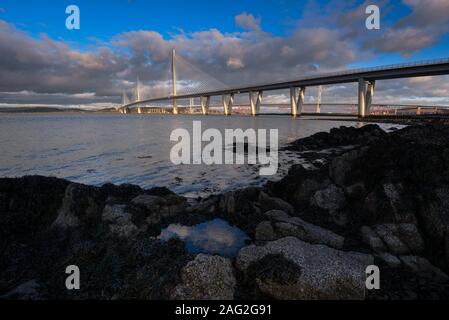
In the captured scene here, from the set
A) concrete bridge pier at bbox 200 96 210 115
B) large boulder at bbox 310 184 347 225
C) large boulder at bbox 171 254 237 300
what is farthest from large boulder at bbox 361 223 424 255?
concrete bridge pier at bbox 200 96 210 115

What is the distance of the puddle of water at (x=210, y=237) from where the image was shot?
19.4 feet

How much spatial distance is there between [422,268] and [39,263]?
289 inches

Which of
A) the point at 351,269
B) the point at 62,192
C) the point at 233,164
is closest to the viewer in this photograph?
the point at 351,269

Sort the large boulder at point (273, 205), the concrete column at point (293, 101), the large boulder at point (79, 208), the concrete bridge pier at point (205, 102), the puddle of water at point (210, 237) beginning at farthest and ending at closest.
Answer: the concrete bridge pier at point (205, 102), the concrete column at point (293, 101), the large boulder at point (273, 205), the large boulder at point (79, 208), the puddle of water at point (210, 237)

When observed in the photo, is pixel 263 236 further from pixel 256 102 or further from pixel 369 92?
pixel 256 102

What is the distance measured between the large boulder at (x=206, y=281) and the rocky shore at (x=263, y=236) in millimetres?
16

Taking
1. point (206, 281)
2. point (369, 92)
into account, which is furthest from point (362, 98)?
point (206, 281)

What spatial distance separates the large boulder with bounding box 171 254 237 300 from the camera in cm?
400

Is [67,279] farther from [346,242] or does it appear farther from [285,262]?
[346,242]

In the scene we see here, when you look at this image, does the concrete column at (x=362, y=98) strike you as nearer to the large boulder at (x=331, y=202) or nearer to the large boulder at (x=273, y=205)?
the large boulder at (x=331, y=202)

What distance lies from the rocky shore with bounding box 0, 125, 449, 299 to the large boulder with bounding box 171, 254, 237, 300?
0.05ft

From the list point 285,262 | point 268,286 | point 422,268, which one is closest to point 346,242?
point 422,268

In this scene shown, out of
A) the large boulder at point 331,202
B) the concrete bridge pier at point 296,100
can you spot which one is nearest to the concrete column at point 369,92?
the concrete bridge pier at point 296,100

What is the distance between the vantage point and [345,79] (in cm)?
6956
